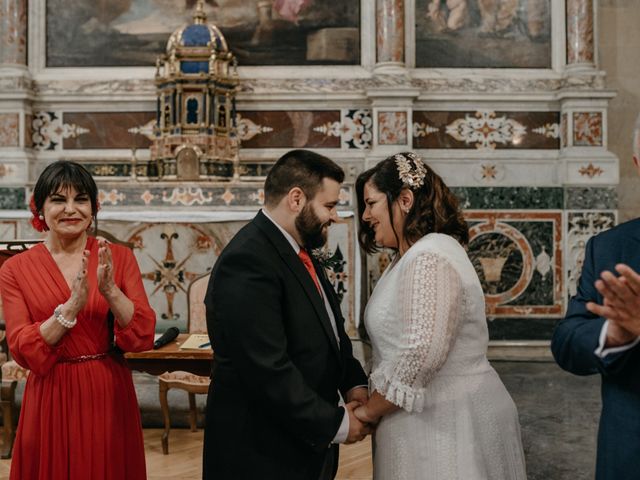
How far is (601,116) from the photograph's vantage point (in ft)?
22.9

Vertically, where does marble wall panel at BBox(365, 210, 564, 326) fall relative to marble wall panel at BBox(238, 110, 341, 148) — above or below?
below

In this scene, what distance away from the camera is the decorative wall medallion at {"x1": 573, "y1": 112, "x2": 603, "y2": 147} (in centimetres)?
697

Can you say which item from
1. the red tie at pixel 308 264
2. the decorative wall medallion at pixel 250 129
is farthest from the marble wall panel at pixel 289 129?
the red tie at pixel 308 264

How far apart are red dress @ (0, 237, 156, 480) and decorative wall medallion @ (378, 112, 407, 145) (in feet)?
16.1

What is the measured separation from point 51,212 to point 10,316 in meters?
0.37

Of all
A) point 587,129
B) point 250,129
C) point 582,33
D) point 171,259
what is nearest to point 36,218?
point 171,259

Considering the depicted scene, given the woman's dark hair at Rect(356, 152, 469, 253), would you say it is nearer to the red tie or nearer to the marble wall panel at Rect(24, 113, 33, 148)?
the red tie

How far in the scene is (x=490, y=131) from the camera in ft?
23.6

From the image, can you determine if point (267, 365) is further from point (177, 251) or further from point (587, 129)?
point (587, 129)

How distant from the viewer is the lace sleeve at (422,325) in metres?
1.96

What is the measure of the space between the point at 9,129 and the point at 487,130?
15.7 ft

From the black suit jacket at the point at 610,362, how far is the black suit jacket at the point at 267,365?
657mm

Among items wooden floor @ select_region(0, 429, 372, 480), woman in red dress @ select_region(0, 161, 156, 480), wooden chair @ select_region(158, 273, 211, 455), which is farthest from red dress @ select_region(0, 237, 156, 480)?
wooden chair @ select_region(158, 273, 211, 455)

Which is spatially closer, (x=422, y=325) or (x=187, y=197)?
(x=422, y=325)
